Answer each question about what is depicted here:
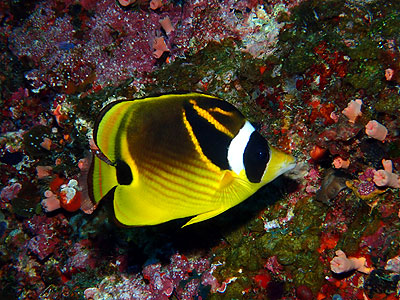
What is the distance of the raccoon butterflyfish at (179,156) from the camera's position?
183cm

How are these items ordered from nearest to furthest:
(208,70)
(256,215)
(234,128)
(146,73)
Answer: (234,128), (256,215), (208,70), (146,73)

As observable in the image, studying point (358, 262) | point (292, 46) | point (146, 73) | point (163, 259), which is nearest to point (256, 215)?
point (358, 262)

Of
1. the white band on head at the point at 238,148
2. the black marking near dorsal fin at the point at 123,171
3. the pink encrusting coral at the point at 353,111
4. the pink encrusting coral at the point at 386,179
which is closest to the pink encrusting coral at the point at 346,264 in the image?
the pink encrusting coral at the point at 386,179

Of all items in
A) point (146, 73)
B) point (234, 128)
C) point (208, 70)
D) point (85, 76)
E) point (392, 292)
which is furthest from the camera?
point (85, 76)

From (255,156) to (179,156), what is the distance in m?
0.45

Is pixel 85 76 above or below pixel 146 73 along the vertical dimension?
above

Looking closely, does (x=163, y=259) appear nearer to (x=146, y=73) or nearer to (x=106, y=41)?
(x=146, y=73)

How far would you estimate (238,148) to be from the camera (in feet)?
5.97

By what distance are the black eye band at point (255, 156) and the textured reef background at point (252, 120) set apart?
4.70ft

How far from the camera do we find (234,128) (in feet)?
6.01

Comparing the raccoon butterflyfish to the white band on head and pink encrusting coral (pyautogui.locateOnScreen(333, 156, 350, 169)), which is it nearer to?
the white band on head

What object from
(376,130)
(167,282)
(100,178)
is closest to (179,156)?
(100,178)

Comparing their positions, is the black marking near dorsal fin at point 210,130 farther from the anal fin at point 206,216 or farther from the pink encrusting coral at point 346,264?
the pink encrusting coral at point 346,264

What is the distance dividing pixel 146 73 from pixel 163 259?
2.51 m
